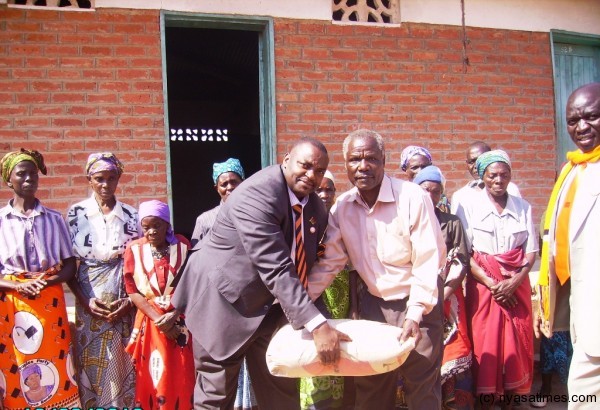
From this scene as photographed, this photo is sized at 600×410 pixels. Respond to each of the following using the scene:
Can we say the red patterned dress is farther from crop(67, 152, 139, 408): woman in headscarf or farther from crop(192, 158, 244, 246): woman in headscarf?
crop(192, 158, 244, 246): woman in headscarf

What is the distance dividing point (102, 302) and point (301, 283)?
5.29 feet

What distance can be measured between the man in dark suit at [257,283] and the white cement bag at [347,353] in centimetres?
8

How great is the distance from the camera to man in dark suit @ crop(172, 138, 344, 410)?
3.03 metres

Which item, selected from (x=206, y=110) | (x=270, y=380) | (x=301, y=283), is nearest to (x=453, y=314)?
(x=270, y=380)

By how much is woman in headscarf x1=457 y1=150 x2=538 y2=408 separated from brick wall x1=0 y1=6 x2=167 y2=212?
2.64 metres

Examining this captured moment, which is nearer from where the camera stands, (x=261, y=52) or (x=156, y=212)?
(x=156, y=212)

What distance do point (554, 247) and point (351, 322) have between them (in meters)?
1.08

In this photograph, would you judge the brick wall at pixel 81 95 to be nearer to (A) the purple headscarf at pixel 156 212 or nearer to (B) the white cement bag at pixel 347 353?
(A) the purple headscarf at pixel 156 212

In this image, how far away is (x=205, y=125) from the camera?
12.5 metres

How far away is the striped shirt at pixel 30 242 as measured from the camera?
3925 millimetres

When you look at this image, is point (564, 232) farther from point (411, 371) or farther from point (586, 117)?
point (411, 371)

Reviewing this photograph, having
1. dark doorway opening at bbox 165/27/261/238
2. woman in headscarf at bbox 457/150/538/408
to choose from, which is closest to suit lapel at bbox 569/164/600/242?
woman in headscarf at bbox 457/150/538/408

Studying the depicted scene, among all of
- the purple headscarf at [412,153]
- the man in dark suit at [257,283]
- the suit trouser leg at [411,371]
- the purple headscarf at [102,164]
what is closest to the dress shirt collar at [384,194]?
the man in dark suit at [257,283]

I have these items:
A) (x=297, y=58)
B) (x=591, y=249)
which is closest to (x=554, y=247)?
(x=591, y=249)
